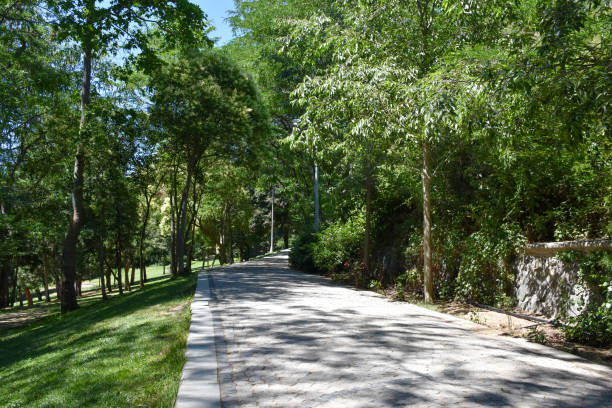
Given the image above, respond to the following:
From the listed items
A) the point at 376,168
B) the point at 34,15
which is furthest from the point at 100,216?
the point at 376,168

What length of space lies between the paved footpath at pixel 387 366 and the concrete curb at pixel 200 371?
0.11 metres

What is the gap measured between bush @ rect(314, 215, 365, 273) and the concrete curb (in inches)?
311

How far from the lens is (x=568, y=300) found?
21.0 ft

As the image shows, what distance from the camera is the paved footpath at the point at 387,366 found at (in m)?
3.57

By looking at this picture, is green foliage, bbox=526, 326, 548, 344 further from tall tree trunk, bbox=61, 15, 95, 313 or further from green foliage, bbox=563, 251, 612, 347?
tall tree trunk, bbox=61, 15, 95, 313

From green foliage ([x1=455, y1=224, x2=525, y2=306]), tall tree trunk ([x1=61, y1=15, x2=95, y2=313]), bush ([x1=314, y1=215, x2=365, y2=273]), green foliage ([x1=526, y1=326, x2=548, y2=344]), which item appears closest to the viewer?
green foliage ([x1=526, y1=326, x2=548, y2=344])

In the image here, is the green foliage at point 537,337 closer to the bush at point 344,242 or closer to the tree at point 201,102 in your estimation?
the bush at point 344,242

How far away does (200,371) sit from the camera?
424 cm

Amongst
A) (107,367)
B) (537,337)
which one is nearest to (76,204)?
(107,367)

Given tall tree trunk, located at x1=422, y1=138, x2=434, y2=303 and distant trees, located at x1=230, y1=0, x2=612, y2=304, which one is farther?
tall tree trunk, located at x1=422, y1=138, x2=434, y2=303

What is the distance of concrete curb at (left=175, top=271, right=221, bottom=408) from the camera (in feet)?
11.5

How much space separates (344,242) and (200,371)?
10.5 metres

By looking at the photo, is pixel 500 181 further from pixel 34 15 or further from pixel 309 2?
pixel 34 15

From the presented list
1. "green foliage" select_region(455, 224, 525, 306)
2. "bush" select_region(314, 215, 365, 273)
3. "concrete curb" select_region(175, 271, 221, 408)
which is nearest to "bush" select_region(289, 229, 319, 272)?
"bush" select_region(314, 215, 365, 273)
